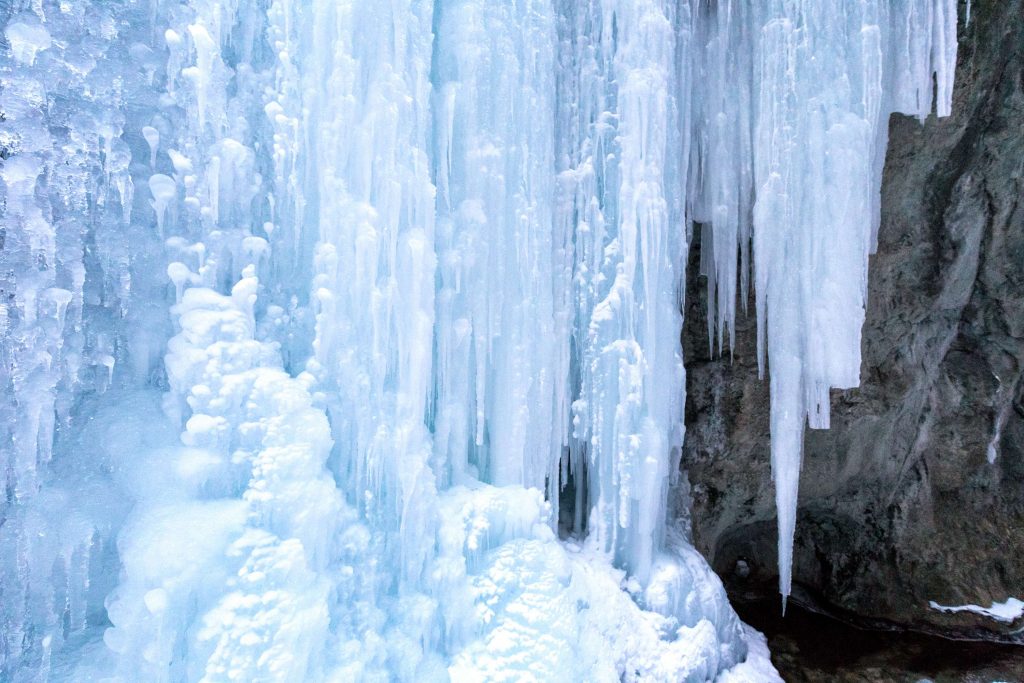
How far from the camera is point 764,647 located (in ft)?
19.2

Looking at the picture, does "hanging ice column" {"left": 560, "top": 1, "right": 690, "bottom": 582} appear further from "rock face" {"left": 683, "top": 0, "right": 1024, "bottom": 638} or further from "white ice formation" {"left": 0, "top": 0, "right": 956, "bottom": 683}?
"rock face" {"left": 683, "top": 0, "right": 1024, "bottom": 638}

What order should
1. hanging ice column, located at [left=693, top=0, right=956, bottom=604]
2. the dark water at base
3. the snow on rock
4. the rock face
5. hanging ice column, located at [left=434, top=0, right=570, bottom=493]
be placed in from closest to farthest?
hanging ice column, located at [left=434, top=0, right=570, bottom=493]
hanging ice column, located at [left=693, top=0, right=956, bottom=604]
the dark water at base
the rock face
the snow on rock

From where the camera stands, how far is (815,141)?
517 cm

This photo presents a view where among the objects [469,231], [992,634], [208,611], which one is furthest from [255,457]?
[992,634]

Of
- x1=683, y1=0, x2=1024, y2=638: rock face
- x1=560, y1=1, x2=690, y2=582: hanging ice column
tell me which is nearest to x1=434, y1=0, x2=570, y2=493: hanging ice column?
x1=560, y1=1, x2=690, y2=582: hanging ice column

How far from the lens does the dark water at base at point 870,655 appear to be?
578 cm

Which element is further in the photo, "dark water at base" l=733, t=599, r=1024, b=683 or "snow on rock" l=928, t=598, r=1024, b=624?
"snow on rock" l=928, t=598, r=1024, b=624

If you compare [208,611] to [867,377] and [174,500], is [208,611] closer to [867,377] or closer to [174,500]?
[174,500]

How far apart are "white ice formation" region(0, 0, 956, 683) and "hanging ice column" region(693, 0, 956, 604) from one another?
0.08 feet

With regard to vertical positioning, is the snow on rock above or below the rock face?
below

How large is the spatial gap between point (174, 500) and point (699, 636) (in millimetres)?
3691

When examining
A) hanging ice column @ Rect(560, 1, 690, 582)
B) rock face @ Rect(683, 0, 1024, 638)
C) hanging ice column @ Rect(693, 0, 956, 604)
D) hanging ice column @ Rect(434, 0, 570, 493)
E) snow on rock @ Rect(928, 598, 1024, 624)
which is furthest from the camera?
snow on rock @ Rect(928, 598, 1024, 624)

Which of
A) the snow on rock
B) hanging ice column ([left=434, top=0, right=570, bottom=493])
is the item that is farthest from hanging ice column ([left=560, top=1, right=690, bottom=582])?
the snow on rock

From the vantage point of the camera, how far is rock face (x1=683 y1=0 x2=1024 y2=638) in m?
6.30
